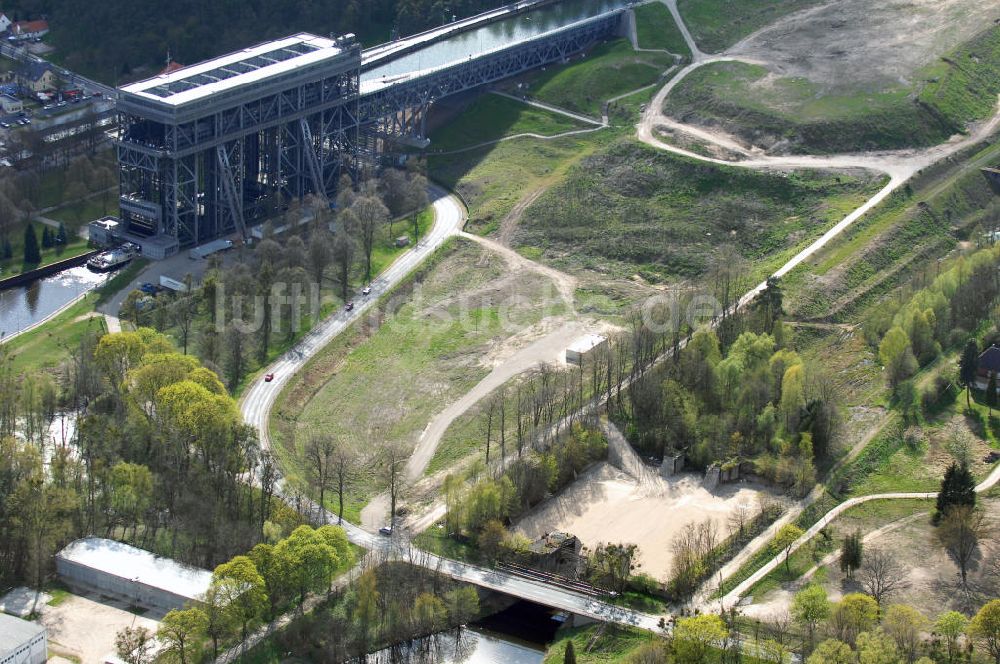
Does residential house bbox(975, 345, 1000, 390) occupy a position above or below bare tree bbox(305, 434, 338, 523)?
above

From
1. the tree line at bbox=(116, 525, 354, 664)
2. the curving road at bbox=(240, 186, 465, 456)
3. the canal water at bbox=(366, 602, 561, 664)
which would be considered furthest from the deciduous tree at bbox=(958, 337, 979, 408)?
the curving road at bbox=(240, 186, 465, 456)

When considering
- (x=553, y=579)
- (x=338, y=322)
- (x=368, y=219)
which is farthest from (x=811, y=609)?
(x=368, y=219)

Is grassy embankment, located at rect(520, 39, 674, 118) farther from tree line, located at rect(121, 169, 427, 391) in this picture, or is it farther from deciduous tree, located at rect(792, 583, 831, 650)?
deciduous tree, located at rect(792, 583, 831, 650)

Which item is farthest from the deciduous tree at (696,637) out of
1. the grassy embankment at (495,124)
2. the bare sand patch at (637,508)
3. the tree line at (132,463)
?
the grassy embankment at (495,124)

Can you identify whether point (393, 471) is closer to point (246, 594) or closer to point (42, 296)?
point (246, 594)

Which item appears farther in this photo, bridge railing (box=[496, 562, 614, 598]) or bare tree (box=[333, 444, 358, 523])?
bare tree (box=[333, 444, 358, 523])

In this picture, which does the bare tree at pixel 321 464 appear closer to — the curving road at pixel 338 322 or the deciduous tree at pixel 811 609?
the curving road at pixel 338 322
